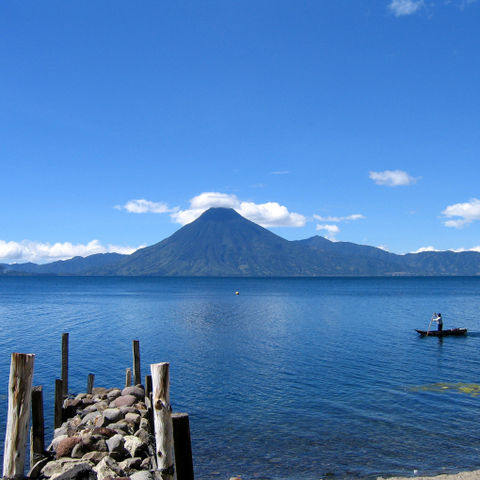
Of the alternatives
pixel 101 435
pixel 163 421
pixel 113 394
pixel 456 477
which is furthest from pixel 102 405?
pixel 456 477

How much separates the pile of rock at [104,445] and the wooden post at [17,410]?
1.32m

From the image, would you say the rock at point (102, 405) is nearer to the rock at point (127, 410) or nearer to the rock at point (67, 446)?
the rock at point (127, 410)

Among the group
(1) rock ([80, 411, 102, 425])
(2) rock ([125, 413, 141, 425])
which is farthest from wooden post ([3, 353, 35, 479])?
(1) rock ([80, 411, 102, 425])

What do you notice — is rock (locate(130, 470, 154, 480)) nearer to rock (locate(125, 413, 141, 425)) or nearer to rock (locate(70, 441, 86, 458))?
rock (locate(70, 441, 86, 458))

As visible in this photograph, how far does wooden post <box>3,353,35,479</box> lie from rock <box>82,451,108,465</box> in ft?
9.68

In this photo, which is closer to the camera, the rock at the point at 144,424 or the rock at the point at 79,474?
the rock at the point at 79,474

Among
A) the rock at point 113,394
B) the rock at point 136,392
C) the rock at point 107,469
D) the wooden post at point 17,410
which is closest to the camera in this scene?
the wooden post at point 17,410

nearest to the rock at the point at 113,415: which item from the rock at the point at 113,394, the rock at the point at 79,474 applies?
the rock at the point at 113,394

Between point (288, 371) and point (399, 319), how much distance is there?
47.1 metres

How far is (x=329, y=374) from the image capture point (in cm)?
3491

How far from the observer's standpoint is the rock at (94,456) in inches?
607

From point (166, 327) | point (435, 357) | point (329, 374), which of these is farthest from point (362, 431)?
point (166, 327)

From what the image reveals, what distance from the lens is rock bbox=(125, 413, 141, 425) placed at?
776 inches

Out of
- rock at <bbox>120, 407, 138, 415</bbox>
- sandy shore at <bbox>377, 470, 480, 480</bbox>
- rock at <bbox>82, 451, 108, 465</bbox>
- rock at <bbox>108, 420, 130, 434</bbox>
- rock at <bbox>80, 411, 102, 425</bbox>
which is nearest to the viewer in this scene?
rock at <bbox>82, 451, 108, 465</bbox>
